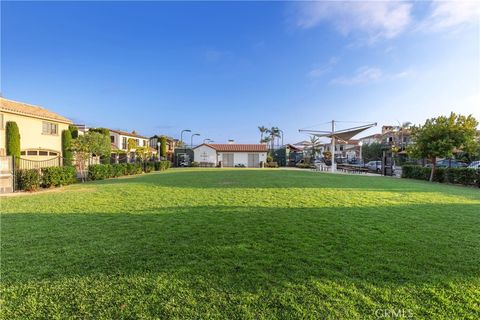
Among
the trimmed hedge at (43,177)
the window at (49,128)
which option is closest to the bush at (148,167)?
the window at (49,128)

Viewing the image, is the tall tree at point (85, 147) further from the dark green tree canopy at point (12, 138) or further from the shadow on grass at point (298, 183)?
the dark green tree canopy at point (12, 138)

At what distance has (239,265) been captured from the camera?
3.23m

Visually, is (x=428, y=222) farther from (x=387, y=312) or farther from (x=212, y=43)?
(x=212, y=43)

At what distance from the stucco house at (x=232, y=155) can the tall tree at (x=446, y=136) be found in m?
23.8

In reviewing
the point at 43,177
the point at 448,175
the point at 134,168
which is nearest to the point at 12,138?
the point at 134,168

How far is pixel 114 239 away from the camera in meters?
4.27

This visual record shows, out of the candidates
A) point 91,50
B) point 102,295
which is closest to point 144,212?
point 102,295

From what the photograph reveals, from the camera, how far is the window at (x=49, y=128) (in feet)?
66.6

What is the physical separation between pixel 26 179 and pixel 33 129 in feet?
38.9

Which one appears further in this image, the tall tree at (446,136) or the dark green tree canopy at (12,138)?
the dark green tree canopy at (12,138)

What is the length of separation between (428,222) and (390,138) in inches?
1763

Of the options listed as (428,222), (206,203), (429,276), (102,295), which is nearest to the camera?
(102,295)

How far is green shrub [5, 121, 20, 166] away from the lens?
17000mm

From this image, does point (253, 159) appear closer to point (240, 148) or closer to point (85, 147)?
point (240, 148)
